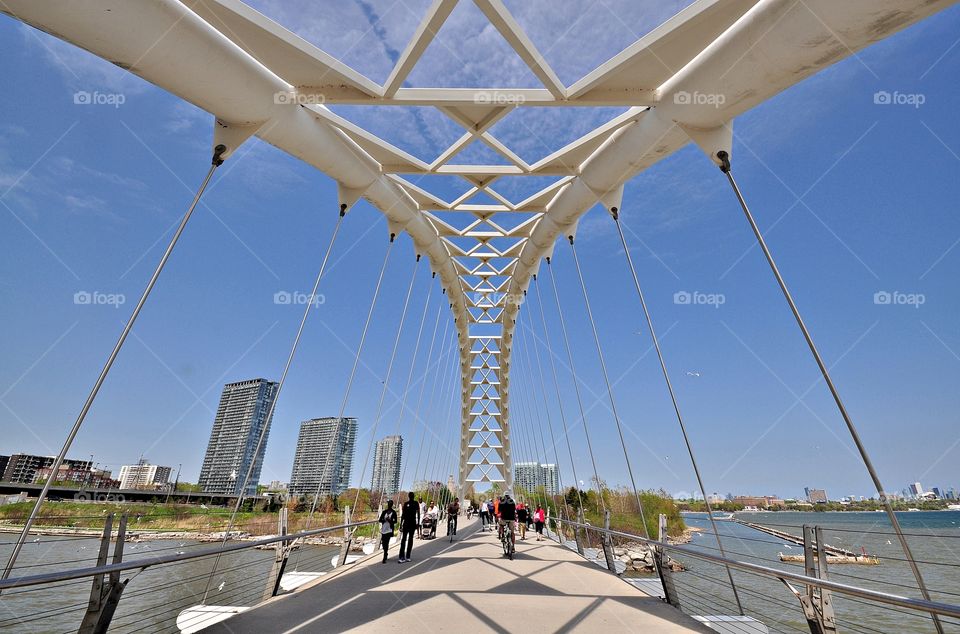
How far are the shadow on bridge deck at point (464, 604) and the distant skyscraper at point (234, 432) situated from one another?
5745 cm

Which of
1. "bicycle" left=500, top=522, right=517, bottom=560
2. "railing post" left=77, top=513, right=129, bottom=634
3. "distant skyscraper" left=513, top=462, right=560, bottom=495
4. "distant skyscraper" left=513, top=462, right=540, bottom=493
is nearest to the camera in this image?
"railing post" left=77, top=513, right=129, bottom=634

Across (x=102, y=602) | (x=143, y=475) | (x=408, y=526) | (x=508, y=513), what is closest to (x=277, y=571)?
(x=102, y=602)

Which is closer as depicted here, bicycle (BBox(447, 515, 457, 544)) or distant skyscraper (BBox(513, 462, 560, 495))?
bicycle (BBox(447, 515, 457, 544))

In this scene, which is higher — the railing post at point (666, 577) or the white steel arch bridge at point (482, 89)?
the white steel arch bridge at point (482, 89)

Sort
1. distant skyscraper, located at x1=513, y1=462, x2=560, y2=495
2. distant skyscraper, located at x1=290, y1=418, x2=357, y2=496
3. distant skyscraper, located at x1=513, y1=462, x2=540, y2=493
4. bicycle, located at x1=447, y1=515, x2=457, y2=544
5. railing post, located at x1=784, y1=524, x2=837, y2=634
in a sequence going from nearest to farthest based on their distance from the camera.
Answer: railing post, located at x1=784, y1=524, x2=837, y2=634 → bicycle, located at x1=447, y1=515, x2=457, y2=544 → distant skyscraper, located at x1=513, y1=462, x2=560, y2=495 → distant skyscraper, located at x1=513, y1=462, x2=540, y2=493 → distant skyscraper, located at x1=290, y1=418, x2=357, y2=496

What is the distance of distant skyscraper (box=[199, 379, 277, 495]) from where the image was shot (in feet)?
194

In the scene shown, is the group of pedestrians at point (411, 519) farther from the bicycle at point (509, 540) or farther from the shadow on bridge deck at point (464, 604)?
the shadow on bridge deck at point (464, 604)

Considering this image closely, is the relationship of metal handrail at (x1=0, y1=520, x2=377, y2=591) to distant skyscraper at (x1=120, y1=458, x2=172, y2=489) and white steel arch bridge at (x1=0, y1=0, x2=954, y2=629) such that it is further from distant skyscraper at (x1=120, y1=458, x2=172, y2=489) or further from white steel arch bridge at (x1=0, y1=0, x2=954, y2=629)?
distant skyscraper at (x1=120, y1=458, x2=172, y2=489)

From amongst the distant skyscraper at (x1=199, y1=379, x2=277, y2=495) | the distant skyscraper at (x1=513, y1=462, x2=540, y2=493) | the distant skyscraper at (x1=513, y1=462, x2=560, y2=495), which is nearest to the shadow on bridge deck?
the distant skyscraper at (x1=513, y1=462, x2=560, y2=495)

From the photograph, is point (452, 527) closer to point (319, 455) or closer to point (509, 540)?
point (509, 540)

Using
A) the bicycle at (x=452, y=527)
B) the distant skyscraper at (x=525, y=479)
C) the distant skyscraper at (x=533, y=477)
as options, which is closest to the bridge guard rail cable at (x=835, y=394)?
the bicycle at (x=452, y=527)

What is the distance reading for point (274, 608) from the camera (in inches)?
191

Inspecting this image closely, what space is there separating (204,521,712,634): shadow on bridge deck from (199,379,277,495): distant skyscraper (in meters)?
57.4

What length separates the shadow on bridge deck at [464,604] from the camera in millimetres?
4398
